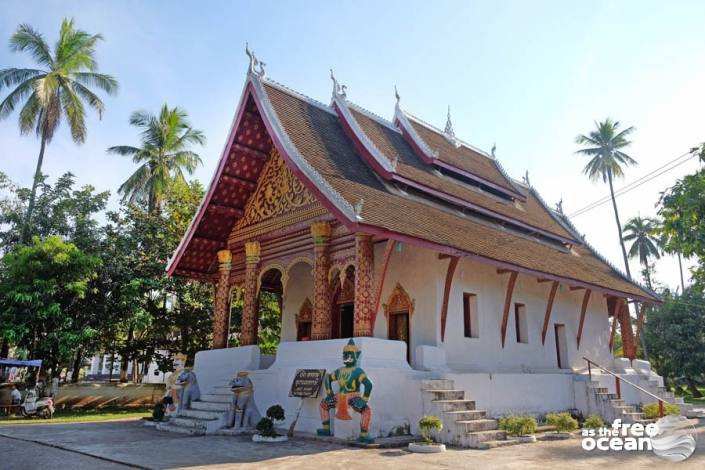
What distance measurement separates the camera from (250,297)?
12.1 meters

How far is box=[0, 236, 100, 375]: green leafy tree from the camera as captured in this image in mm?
14750

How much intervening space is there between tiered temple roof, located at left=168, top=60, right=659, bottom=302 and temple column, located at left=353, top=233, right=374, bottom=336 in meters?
0.64

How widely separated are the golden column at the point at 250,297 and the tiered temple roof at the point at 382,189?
1.50m

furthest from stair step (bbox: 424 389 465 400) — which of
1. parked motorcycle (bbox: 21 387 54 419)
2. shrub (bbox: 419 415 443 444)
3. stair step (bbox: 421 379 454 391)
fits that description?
parked motorcycle (bbox: 21 387 54 419)

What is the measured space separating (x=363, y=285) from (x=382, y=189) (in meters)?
2.77

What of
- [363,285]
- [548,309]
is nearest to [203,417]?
[363,285]

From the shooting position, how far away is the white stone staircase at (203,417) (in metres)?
9.23

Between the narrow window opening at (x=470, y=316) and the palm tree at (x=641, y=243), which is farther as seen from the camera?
the palm tree at (x=641, y=243)

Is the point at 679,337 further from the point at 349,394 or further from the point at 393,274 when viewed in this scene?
the point at 349,394

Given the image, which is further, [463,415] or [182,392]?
[182,392]

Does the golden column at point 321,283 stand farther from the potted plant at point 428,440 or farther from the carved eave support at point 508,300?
the carved eave support at point 508,300

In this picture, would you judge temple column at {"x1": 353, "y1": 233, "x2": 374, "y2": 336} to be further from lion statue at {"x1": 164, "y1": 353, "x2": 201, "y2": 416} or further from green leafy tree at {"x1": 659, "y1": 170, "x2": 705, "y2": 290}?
green leafy tree at {"x1": 659, "y1": 170, "x2": 705, "y2": 290}

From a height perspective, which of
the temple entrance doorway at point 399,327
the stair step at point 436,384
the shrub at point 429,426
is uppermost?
the temple entrance doorway at point 399,327

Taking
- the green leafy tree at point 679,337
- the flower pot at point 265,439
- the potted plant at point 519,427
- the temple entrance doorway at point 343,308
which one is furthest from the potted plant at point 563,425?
the green leafy tree at point 679,337
